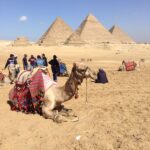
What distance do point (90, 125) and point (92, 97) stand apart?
306 centimetres

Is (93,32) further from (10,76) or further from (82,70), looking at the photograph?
(82,70)

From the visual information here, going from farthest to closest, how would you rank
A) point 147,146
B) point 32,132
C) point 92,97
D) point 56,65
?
point 56,65 → point 92,97 → point 32,132 → point 147,146

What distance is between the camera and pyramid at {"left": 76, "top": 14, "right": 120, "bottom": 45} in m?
115

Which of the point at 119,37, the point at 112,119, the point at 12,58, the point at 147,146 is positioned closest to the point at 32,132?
the point at 112,119

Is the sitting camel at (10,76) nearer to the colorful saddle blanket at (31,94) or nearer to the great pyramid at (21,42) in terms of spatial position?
the colorful saddle blanket at (31,94)

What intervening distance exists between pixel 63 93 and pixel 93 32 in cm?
11384

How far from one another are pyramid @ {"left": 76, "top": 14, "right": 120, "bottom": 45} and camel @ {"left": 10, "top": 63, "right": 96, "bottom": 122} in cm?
10547

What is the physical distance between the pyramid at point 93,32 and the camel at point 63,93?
105 m

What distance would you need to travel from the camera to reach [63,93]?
718 cm

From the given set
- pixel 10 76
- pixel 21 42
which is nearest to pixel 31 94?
pixel 10 76

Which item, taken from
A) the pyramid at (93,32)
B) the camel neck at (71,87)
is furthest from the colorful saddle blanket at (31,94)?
the pyramid at (93,32)

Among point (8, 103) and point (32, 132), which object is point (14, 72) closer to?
point (8, 103)

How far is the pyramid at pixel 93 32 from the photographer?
377ft

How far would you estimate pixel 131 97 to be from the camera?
909cm
